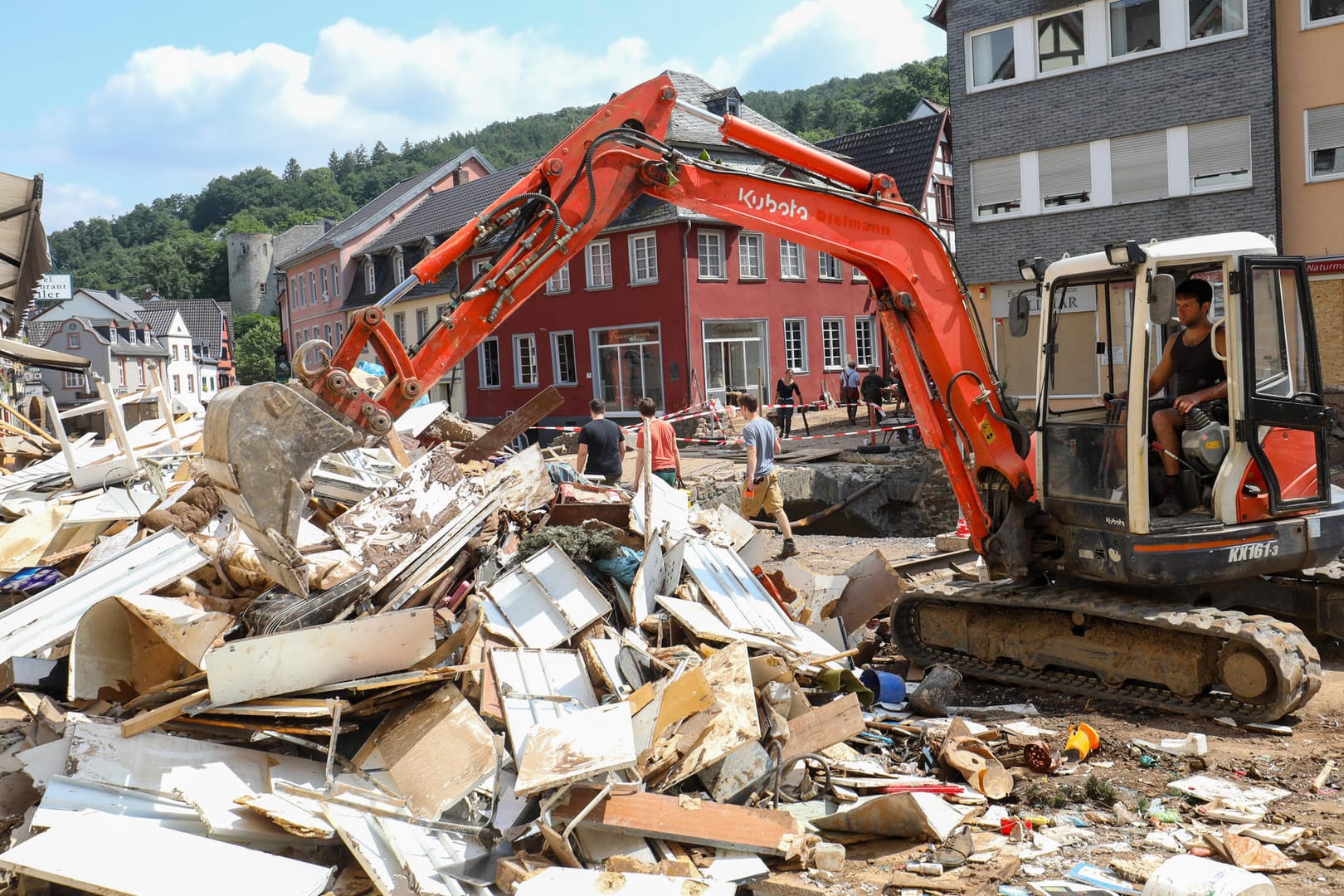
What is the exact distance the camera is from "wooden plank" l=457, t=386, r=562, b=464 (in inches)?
418

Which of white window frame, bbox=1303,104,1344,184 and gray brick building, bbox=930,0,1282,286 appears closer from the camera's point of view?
white window frame, bbox=1303,104,1344,184

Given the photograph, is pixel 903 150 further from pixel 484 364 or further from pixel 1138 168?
pixel 484 364

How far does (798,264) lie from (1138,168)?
11796mm

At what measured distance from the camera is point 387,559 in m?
7.03

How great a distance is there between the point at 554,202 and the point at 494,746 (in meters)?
2.95

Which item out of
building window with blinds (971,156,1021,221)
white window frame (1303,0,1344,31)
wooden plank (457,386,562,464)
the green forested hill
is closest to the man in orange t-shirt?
wooden plank (457,386,562,464)

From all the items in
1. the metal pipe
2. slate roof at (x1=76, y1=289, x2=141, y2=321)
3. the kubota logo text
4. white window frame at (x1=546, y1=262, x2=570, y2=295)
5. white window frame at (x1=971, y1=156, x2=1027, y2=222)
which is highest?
slate roof at (x1=76, y1=289, x2=141, y2=321)

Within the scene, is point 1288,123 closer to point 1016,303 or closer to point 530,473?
point 1016,303

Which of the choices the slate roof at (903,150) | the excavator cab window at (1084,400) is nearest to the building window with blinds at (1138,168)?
the slate roof at (903,150)

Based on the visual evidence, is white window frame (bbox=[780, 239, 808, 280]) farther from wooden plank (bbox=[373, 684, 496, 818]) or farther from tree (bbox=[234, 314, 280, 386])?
tree (bbox=[234, 314, 280, 386])

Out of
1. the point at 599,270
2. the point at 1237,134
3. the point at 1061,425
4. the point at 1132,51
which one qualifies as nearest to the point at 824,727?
the point at 1061,425

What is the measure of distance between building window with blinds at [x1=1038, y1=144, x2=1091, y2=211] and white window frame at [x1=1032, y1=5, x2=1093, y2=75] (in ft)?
5.15

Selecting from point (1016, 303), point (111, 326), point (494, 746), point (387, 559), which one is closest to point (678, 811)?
point (494, 746)

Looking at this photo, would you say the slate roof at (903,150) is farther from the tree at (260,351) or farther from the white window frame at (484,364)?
the tree at (260,351)
